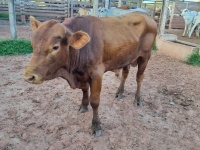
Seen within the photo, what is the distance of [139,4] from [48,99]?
11.5 meters

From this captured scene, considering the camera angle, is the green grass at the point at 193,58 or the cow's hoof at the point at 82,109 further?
the green grass at the point at 193,58

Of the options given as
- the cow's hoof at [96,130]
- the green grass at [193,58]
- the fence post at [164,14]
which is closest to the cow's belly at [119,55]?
the cow's hoof at [96,130]

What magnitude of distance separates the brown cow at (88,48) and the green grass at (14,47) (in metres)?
3.64

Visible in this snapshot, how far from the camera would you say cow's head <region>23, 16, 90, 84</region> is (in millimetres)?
2049

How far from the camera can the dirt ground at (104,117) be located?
2.77 meters

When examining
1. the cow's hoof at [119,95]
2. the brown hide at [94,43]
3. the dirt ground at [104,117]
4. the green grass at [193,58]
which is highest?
the brown hide at [94,43]

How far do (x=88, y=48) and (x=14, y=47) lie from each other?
4454 mm

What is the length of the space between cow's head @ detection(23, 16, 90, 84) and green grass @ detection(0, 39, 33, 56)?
4341mm

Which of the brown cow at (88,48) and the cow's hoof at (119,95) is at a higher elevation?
the brown cow at (88,48)

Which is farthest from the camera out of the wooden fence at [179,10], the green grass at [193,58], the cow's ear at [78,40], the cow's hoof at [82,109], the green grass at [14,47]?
the wooden fence at [179,10]

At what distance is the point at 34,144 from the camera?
2.68 meters

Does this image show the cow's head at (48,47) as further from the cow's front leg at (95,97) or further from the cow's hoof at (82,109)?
the cow's hoof at (82,109)

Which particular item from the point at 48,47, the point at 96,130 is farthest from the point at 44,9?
the point at 48,47

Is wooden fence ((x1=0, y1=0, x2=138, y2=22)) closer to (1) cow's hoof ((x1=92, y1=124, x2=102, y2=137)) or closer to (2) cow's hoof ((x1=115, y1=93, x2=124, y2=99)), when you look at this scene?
(2) cow's hoof ((x1=115, y1=93, x2=124, y2=99))
